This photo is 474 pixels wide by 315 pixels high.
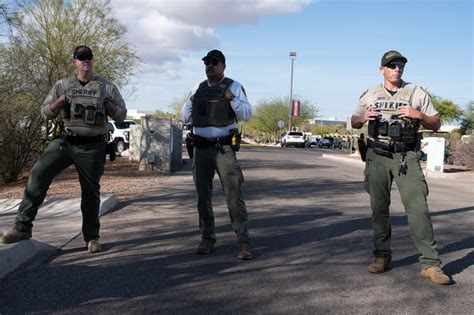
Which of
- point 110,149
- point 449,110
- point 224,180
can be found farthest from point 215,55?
point 449,110

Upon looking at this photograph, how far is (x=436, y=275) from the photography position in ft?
15.6

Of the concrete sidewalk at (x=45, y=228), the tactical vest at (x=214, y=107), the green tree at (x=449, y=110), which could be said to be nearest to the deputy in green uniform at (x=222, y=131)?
the tactical vest at (x=214, y=107)

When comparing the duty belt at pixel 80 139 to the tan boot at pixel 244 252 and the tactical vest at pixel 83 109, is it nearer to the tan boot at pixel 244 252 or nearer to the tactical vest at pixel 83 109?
the tactical vest at pixel 83 109

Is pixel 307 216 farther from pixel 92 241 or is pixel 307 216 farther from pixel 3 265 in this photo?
pixel 3 265

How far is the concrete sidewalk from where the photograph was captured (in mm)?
5207

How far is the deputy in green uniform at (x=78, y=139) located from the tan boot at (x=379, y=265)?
106 inches

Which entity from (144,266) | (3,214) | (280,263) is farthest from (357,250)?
(3,214)

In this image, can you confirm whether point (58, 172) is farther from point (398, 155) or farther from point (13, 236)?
point (398, 155)

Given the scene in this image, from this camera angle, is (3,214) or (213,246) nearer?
(213,246)

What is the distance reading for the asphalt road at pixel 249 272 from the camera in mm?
4176

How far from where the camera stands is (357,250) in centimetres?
605

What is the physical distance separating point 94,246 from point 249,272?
1.69m

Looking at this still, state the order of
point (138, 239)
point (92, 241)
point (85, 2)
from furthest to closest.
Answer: point (85, 2), point (138, 239), point (92, 241)

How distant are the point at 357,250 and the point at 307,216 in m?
2.31
